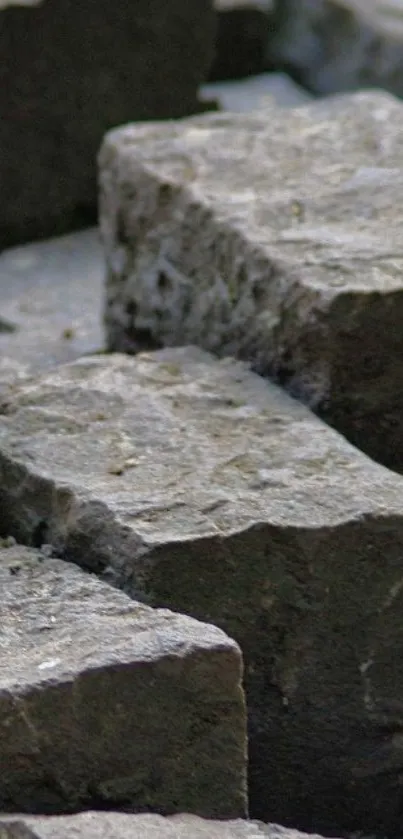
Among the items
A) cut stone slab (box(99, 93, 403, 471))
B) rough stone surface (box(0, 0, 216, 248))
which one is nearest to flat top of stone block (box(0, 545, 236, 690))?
cut stone slab (box(99, 93, 403, 471))

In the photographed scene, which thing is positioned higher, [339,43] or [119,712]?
[119,712]

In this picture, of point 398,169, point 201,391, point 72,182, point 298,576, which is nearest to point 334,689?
point 298,576

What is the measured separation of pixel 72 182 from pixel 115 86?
0.24 m

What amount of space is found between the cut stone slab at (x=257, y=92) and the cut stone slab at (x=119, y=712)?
2864mm

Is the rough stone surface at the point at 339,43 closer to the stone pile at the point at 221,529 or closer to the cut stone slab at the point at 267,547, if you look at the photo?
the stone pile at the point at 221,529

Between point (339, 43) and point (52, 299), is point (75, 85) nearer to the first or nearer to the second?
point (52, 299)

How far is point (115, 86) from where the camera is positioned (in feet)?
12.0

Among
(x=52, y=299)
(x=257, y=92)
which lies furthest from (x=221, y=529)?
(x=257, y=92)

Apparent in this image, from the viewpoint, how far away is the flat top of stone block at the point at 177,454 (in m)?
1.85

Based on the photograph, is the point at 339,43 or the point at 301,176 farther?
the point at 339,43

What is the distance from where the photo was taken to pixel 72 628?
1.65 meters

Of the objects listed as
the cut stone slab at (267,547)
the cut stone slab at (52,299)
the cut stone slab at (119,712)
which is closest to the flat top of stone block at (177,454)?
the cut stone slab at (267,547)

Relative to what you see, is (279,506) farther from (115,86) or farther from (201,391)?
(115,86)

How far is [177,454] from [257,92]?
2724 mm
